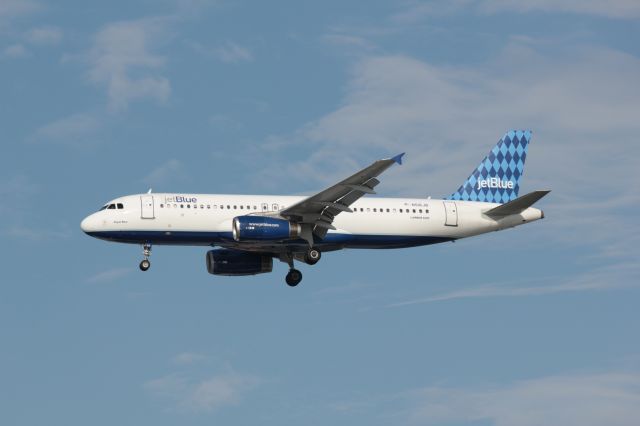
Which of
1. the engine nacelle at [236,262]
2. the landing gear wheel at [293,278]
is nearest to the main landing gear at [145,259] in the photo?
the engine nacelle at [236,262]

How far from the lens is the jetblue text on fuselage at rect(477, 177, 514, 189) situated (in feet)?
226

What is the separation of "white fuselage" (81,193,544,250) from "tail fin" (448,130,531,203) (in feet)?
5.08

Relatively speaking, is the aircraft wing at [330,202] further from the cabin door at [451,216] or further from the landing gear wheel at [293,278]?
the cabin door at [451,216]

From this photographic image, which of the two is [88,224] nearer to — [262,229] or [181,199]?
[181,199]

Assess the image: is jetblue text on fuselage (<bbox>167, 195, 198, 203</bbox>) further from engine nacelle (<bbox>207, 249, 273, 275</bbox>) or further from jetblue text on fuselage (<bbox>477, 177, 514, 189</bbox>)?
jetblue text on fuselage (<bbox>477, 177, 514, 189</bbox>)

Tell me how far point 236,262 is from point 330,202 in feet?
26.8

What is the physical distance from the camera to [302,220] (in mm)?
61062

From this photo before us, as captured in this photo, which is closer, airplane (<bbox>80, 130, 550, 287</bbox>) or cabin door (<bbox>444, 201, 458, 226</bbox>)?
airplane (<bbox>80, 130, 550, 287</bbox>)

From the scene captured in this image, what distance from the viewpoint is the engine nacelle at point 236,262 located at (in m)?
65.8

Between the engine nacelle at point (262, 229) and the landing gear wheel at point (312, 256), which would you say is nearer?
the engine nacelle at point (262, 229)

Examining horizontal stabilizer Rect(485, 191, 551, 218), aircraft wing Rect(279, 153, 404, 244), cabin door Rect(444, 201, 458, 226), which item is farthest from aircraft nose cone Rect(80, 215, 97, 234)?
horizontal stabilizer Rect(485, 191, 551, 218)

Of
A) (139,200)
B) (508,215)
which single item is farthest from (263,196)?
(508,215)

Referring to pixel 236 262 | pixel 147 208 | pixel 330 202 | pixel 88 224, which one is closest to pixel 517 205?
pixel 330 202

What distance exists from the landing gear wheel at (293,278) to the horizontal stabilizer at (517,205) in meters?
9.91
